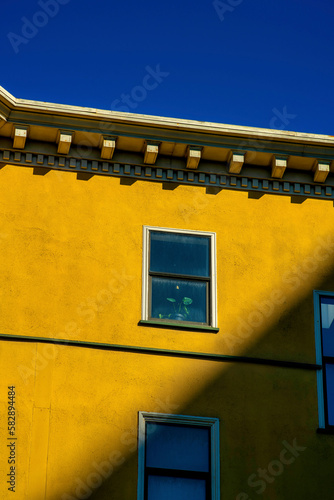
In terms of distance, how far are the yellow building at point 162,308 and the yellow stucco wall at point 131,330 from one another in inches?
1.0

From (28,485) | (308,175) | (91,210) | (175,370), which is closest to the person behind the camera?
(28,485)

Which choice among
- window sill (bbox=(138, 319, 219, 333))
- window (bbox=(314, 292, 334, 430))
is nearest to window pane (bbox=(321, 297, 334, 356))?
window (bbox=(314, 292, 334, 430))

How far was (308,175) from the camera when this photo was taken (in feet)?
59.1

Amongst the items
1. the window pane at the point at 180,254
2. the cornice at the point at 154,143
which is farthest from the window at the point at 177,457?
the cornice at the point at 154,143

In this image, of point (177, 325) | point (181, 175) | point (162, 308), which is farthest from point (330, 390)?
point (181, 175)

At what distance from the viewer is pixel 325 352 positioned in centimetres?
1652

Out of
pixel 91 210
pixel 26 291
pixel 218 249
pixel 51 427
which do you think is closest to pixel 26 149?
pixel 91 210

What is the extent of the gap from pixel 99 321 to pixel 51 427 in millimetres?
1944

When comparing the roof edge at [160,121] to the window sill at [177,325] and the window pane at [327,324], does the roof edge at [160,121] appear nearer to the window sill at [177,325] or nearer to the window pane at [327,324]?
the window pane at [327,324]

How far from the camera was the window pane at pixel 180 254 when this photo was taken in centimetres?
1670

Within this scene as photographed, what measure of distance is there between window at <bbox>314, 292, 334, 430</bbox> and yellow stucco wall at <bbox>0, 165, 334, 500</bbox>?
0.50 feet

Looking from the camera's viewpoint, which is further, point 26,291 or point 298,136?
point 298,136

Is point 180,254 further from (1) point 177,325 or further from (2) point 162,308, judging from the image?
(1) point 177,325

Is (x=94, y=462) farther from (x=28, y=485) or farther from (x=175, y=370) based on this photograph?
(x=175, y=370)
